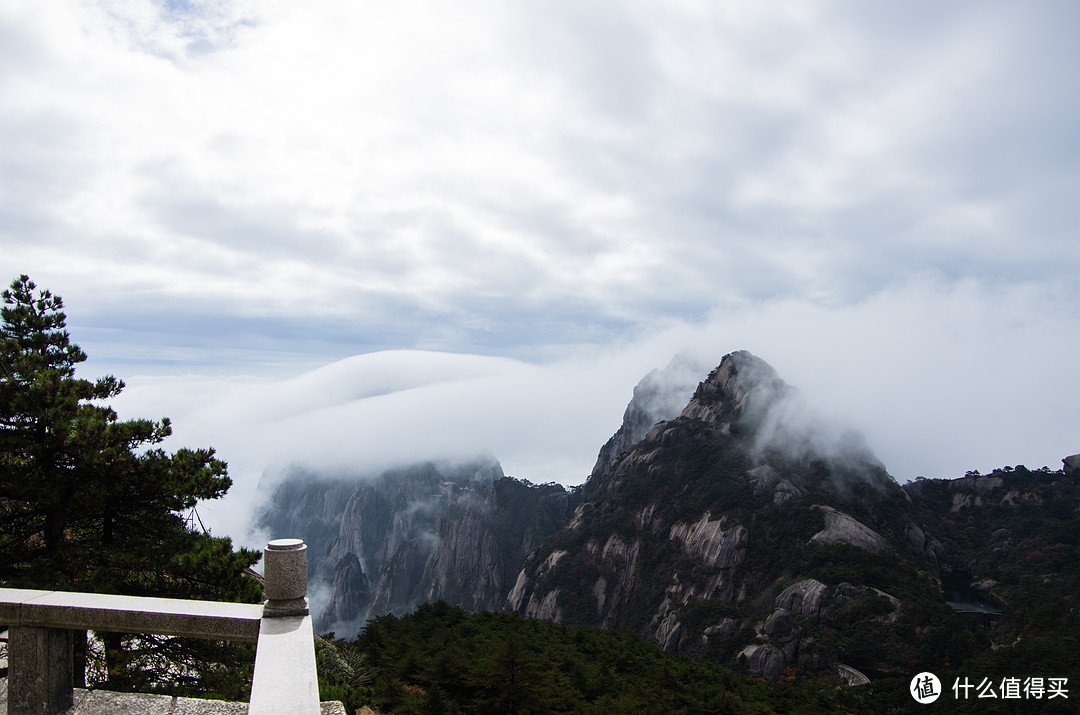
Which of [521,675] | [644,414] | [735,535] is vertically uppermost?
[644,414]

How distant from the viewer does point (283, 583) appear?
715 cm

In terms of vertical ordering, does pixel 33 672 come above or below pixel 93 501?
below

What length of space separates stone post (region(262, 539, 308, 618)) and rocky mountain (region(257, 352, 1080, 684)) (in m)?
75.5

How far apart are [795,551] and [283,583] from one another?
103 m

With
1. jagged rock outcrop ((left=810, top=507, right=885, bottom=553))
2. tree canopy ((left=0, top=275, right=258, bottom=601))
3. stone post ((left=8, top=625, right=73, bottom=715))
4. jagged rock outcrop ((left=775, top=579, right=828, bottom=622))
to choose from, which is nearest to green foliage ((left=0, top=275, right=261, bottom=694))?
tree canopy ((left=0, top=275, right=258, bottom=601))

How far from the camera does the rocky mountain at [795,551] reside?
68.9 m

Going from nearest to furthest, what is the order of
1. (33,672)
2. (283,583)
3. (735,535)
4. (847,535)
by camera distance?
(33,672) → (283,583) → (847,535) → (735,535)

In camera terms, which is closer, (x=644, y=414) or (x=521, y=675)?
(x=521, y=675)

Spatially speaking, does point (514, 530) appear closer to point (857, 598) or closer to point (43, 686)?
point (857, 598)

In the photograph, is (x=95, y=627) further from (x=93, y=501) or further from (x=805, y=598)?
(x=805, y=598)

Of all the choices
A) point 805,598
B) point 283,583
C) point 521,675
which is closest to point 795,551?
point 805,598

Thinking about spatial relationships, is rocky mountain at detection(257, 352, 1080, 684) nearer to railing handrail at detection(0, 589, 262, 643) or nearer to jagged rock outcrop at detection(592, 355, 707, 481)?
jagged rock outcrop at detection(592, 355, 707, 481)

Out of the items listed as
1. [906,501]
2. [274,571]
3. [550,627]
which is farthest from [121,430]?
[906,501]

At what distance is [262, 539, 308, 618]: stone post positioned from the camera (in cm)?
710
